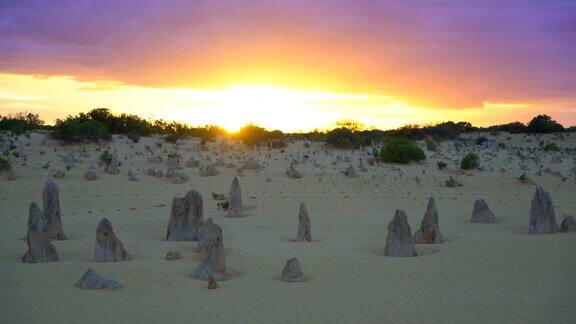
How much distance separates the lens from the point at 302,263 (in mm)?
11539

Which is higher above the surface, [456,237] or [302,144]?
[302,144]

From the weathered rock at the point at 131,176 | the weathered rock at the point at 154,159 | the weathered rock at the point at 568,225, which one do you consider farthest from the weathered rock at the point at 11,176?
the weathered rock at the point at 568,225

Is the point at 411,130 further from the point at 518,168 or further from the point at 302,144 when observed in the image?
the point at 518,168

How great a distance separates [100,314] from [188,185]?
1559cm

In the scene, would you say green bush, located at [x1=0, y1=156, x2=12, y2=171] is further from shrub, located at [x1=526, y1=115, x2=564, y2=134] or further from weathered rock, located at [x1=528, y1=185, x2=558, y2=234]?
shrub, located at [x1=526, y1=115, x2=564, y2=134]

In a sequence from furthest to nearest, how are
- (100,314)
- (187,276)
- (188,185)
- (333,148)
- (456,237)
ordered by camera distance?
(333,148) < (188,185) < (456,237) < (187,276) < (100,314)

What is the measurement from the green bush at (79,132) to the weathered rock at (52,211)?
17346 mm

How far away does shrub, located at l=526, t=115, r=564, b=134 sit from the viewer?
54894mm

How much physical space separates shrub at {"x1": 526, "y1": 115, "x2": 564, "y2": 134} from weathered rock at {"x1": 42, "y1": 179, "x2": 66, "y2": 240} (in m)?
48.3

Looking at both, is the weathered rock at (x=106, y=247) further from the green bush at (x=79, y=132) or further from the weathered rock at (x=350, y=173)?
the green bush at (x=79, y=132)

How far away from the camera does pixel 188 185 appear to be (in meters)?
23.8

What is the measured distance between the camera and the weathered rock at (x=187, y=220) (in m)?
13.7

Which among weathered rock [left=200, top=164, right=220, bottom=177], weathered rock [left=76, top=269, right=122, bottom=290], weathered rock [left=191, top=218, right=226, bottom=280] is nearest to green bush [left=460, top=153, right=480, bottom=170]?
weathered rock [left=200, top=164, right=220, bottom=177]

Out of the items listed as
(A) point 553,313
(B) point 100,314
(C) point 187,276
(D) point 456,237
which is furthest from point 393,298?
(D) point 456,237
